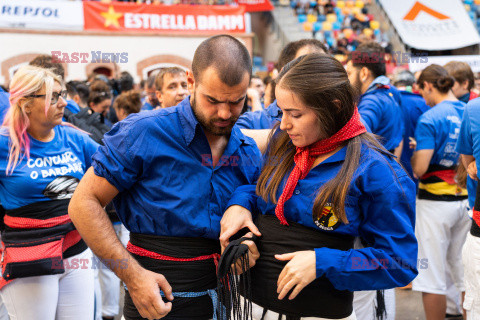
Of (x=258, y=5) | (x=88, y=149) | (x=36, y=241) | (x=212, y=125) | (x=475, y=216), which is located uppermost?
(x=258, y=5)

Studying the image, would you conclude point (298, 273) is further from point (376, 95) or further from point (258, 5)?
point (258, 5)

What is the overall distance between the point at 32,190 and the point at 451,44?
806 inches

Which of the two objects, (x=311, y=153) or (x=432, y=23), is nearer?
(x=311, y=153)

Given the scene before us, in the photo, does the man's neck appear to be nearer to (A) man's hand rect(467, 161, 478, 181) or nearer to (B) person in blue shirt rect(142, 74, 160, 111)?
(A) man's hand rect(467, 161, 478, 181)

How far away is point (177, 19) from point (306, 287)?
1426 centimetres

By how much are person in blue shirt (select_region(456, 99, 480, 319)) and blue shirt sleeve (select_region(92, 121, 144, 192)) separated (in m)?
1.88

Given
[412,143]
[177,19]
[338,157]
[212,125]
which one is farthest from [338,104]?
[177,19]

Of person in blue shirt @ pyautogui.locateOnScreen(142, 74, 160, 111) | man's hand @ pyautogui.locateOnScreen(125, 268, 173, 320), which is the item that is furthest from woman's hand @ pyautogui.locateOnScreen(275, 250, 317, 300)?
person in blue shirt @ pyautogui.locateOnScreen(142, 74, 160, 111)

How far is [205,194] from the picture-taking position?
193cm

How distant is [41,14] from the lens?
13297 mm

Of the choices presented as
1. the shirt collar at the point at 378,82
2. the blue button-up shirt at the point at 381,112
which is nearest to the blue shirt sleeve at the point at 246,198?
the blue button-up shirt at the point at 381,112

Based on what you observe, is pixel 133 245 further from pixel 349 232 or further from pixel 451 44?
pixel 451 44

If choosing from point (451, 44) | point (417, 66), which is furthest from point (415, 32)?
point (417, 66)

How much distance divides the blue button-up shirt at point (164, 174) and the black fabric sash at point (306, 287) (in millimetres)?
230
